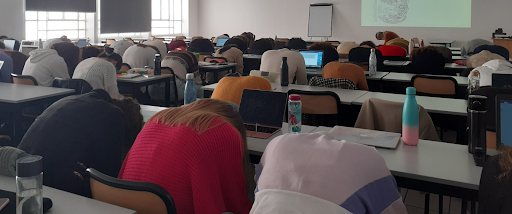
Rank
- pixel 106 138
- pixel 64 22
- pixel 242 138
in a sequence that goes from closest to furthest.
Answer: pixel 242 138, pixel 106 138, pixel 64 22

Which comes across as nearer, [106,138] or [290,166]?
[290,166]

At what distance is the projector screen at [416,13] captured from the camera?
13.2 m

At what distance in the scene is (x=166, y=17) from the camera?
55.8ft

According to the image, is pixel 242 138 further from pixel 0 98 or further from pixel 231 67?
pixel 231 67

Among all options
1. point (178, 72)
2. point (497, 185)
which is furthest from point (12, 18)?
point (497, 185)

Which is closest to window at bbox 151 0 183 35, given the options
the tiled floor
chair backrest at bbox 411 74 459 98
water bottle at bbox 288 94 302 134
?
chair backrest at bbox 411 74 459 98

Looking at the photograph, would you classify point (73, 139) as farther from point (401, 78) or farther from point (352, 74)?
point (401, 78)

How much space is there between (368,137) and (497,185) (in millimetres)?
1029

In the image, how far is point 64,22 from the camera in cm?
1259

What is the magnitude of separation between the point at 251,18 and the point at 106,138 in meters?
15.6

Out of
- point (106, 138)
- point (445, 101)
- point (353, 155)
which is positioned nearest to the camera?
point (353, 155)

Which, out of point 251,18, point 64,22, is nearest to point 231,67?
point 64,22

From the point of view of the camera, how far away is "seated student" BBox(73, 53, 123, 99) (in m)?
4.19

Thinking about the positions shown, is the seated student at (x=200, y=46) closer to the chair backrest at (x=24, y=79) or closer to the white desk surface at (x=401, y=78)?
the white desk surface at (x=401, y=78)
